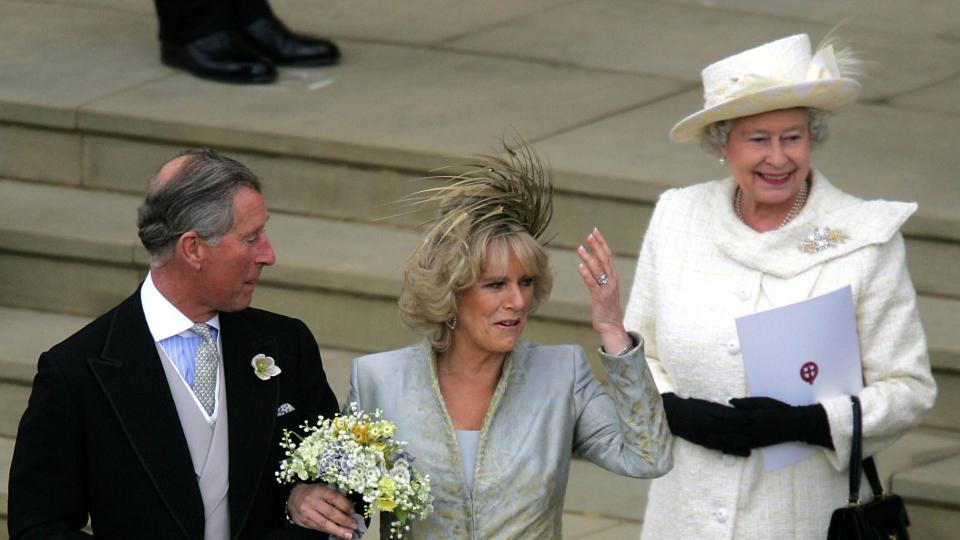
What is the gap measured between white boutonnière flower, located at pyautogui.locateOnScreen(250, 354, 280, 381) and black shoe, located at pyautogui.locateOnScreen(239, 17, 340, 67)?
12.4 feet

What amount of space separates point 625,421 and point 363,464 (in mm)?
550

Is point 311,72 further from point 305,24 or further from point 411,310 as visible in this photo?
point 411,310

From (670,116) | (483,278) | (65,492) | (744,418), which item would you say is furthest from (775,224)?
(670,116)

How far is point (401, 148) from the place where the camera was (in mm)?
6496

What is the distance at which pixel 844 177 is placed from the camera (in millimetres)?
6379

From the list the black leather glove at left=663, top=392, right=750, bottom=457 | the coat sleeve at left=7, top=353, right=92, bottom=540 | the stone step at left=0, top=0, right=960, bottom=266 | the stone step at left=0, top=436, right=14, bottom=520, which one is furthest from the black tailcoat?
the stone step at left=0, top=0, right=960, bottom=266

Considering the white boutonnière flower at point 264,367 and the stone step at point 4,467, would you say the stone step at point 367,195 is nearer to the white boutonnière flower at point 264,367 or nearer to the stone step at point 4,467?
the stone step at point 4,467

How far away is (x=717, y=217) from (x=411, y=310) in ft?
2.94

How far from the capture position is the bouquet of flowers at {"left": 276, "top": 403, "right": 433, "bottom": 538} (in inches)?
139

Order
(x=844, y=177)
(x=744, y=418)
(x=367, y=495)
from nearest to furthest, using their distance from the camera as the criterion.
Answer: (x=367, y=495) < (x=744, y=418) < (x=844, y=177)

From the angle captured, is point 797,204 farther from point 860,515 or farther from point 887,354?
point 860,515

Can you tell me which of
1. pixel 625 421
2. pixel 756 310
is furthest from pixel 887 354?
pixel 625 421

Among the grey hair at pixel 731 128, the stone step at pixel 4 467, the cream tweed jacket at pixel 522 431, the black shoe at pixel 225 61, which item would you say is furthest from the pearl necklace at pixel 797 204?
the black shoe at pixel 225 61

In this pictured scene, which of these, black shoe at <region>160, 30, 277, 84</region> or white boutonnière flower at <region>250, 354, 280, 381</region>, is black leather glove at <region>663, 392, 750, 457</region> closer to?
white boutonnière flower at <region>250, 354, 280, 381</region>
